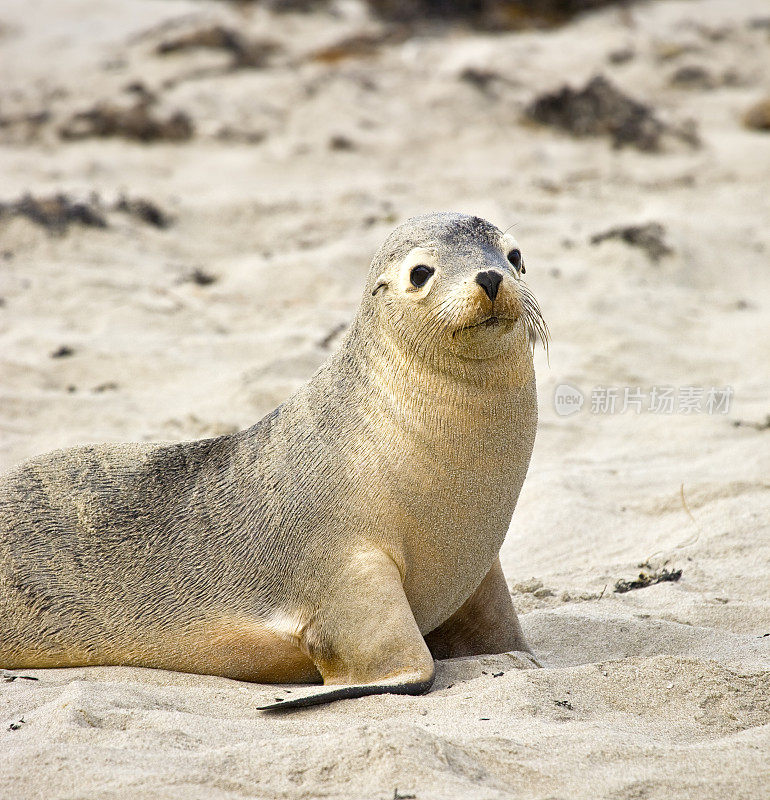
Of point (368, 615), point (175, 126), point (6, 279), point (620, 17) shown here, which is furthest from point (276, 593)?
point (620, 17)

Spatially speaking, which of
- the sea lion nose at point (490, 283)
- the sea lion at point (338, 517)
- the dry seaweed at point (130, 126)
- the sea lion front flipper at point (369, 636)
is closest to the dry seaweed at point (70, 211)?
the dry seaweed at point (130, 126)

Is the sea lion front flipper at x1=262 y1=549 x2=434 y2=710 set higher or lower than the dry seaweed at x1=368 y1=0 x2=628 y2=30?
lower

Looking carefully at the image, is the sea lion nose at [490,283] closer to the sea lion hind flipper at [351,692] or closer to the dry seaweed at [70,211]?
the sea lion hind flipper at [351,692]

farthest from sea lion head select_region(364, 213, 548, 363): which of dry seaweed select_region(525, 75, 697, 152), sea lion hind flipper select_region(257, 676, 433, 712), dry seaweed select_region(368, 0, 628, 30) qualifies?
dry seaweed select_region(368, 0, 628, 30)

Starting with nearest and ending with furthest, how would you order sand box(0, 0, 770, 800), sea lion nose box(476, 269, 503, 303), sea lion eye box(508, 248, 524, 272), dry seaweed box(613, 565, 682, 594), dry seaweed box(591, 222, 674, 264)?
1. sand box(0, 0, 770, 800)
2. sea lion nose box(476, 269, 503, 303)
3. sea lion eye box(508, 248, 524, 272)
4. dry seaweed box(613, 565, 682, 594)
5. dry seaweed box(591, 222, 674, 264)

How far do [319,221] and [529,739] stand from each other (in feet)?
22.2

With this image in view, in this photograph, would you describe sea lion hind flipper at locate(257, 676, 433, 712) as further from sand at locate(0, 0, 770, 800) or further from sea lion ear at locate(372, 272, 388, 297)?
sea lion ear at locate(372, 272, 388, 297)

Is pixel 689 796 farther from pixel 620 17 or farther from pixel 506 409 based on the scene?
pixel 620 17

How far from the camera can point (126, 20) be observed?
15289mm

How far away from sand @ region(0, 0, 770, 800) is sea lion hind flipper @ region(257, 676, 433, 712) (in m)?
0.07

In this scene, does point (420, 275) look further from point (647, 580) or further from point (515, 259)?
point (647, 580)

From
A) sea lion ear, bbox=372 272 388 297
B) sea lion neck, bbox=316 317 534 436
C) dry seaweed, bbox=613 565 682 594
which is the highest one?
sea lion ear, bbox=372 272 388 297

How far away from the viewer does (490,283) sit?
320cm

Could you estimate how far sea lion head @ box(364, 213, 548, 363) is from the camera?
10.6 ft
